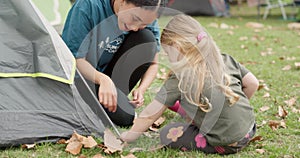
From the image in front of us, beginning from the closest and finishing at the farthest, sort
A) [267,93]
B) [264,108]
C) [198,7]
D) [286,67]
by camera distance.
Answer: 1. [264,108]
2. [267,93]
3. [286,67]
4. [198,7]

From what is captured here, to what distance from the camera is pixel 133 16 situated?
2607 mm

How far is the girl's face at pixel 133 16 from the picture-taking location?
2570 mm

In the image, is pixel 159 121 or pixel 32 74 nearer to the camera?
pixel 32 74

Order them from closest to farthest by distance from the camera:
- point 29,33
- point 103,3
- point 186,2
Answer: point 29,33
point 103,3
point 186,2

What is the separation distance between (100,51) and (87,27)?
0.73ft

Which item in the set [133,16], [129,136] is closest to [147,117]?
[129,136]

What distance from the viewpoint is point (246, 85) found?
9.35 feet

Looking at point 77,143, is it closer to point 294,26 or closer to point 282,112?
point 282,112

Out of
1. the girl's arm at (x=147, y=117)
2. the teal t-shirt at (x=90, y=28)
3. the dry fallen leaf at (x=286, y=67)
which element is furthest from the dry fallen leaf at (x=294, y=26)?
the girl's arm at (x=147, y=117)

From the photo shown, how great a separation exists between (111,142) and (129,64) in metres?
0.69

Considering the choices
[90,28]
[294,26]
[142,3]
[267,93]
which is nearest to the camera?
[142,3]

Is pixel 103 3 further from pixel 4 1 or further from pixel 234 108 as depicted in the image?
pixel 234 108

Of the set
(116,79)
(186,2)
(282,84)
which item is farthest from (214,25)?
(116,79)

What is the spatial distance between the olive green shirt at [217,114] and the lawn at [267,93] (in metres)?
0.13
